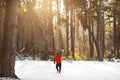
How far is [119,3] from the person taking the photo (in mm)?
49688

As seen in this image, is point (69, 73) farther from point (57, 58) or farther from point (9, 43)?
point (9, 43)

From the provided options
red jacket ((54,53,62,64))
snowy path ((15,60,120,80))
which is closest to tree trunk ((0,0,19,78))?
snowy path ((15,60,120,80))

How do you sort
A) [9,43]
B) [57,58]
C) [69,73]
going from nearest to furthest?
[9,43], [57,58], [69,73]

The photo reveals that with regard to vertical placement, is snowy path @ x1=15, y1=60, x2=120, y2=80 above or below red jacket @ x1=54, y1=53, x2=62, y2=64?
below

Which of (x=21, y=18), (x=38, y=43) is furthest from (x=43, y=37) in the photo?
(x=21, y=18)

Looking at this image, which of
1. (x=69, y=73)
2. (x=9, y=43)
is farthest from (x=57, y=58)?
(x=9, y=43)

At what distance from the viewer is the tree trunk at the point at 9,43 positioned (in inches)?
644

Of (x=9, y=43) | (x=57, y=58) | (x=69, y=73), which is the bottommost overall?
(x=69, y=73)

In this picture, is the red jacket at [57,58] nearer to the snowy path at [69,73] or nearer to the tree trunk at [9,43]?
the snowy path at [69,73]

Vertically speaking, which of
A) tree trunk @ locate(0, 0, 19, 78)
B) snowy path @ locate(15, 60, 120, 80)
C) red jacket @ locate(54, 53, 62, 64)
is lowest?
snowy path @ locate(15, 60, 120, 80)

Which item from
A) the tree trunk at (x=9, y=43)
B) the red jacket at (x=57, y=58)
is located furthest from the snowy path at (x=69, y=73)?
the tree trunk at (x=9, y=43)

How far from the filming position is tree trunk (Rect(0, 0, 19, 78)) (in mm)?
16359

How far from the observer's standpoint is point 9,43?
16438 mm

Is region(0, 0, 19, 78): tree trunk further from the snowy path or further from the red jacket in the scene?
the red jacket
